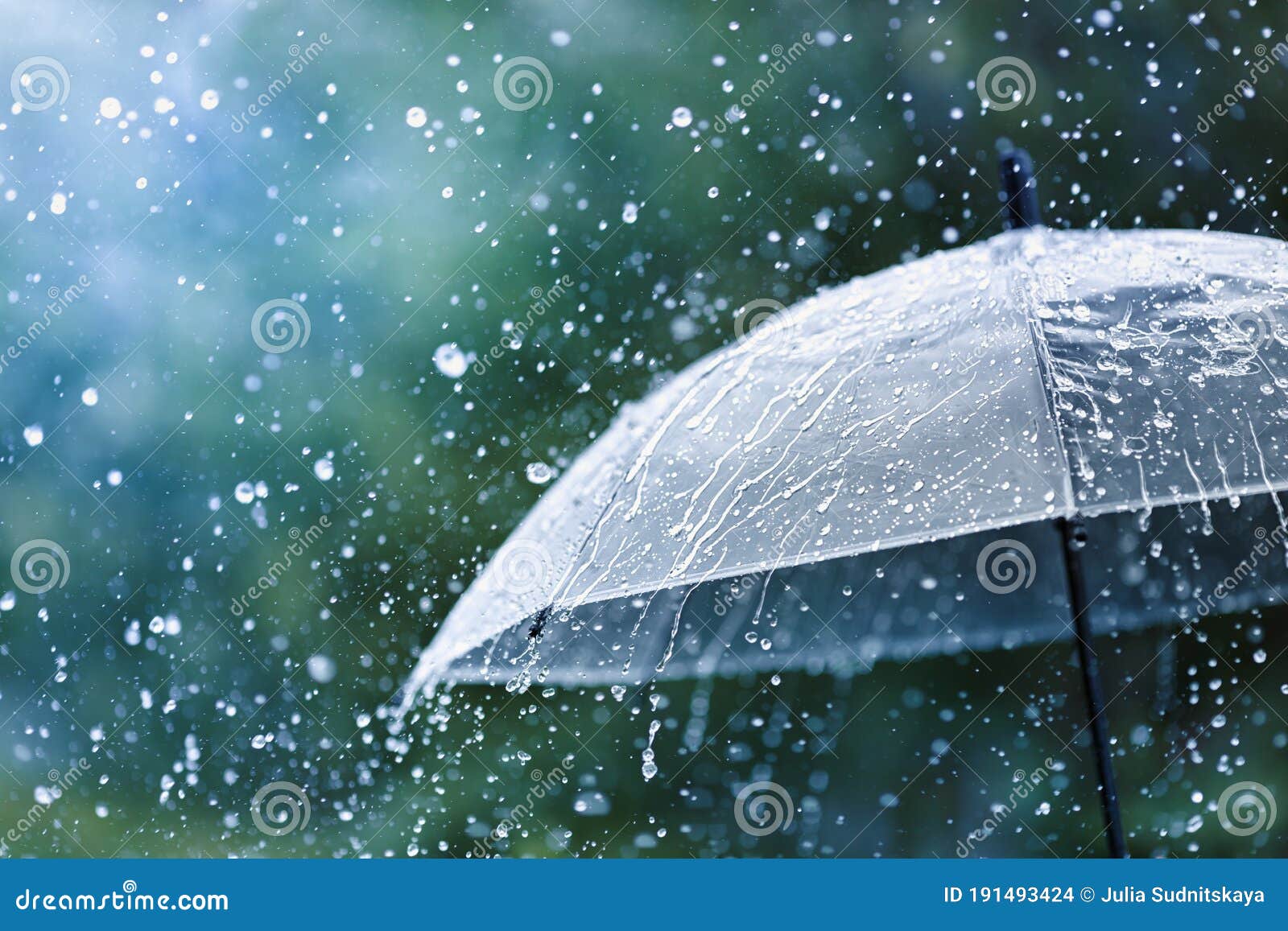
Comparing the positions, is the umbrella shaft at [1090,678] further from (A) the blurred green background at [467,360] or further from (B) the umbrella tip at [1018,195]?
(A) the blurred green background at [467,360]

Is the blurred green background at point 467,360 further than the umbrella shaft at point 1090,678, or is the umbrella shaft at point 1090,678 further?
the blurred green background at point 467,360

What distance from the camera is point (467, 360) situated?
2.99 metres

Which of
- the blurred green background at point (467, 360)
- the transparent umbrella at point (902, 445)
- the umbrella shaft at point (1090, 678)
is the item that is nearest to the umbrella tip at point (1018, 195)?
the transparent umbrella at point (902, 445)

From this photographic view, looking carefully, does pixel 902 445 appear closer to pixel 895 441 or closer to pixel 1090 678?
pixel 895 441

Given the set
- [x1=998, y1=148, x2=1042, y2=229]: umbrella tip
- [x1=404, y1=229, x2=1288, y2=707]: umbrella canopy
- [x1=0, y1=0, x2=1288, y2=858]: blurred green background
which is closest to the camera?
[x1=404, y1=229, x2=1288, y2=707]: umbrella canopy

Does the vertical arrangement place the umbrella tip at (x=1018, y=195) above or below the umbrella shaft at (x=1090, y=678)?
above

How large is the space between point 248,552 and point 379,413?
0.58m

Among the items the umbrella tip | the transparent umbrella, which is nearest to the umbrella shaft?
the transparent umbrella

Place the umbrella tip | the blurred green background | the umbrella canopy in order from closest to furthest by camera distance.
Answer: the umbrella canopy → the umbrella tip → the blurred green background

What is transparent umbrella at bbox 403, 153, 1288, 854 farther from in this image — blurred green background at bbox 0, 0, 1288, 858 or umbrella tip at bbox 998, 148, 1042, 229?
blurred green background at bbox 0, 0, 1288, 858

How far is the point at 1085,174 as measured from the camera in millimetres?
2736

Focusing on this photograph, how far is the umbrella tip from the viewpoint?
1.27m

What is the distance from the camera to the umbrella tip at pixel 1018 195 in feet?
4.17

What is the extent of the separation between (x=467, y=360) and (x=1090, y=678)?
1.97 meters
